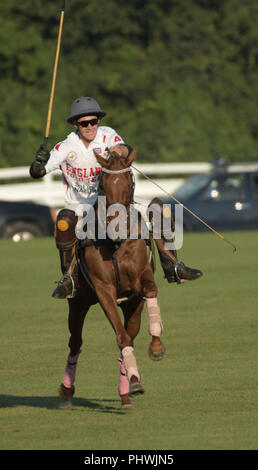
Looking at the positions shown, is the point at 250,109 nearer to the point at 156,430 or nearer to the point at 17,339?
the point at 17,339

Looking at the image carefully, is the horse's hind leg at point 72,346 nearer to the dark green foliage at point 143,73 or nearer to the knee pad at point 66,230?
the knee pad at point 66,230

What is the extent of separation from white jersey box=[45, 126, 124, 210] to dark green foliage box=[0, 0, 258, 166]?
99.1 feet

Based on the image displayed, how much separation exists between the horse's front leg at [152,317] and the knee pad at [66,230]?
71cm

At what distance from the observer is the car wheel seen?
93.9ft

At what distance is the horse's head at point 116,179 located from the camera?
9.46 m

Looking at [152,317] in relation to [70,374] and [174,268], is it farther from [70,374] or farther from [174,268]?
[70,374]

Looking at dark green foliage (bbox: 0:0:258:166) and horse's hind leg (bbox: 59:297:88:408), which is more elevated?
dark green foliage (bbox: 0:0:258:166)

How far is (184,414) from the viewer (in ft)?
32.4

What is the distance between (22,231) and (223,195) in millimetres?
4979

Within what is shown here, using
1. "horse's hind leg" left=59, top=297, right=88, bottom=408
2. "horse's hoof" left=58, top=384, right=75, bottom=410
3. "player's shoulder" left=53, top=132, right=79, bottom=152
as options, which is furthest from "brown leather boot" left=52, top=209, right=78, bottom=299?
"horse's hoof" left=58, top=384, right=75, bottom=410

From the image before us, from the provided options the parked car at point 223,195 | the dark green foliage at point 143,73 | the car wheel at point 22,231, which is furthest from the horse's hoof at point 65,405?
the dark green foliage at point 143,73

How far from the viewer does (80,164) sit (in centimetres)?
1021

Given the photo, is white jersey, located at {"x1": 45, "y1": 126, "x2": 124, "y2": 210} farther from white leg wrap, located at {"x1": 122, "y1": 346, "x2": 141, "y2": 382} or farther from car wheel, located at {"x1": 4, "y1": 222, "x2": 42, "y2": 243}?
car wheel, located at {"x1": 4, "y1": 222, "x2": 42, "y2": 243}

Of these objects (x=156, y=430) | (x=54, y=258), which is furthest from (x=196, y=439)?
(x=54, y=258)
